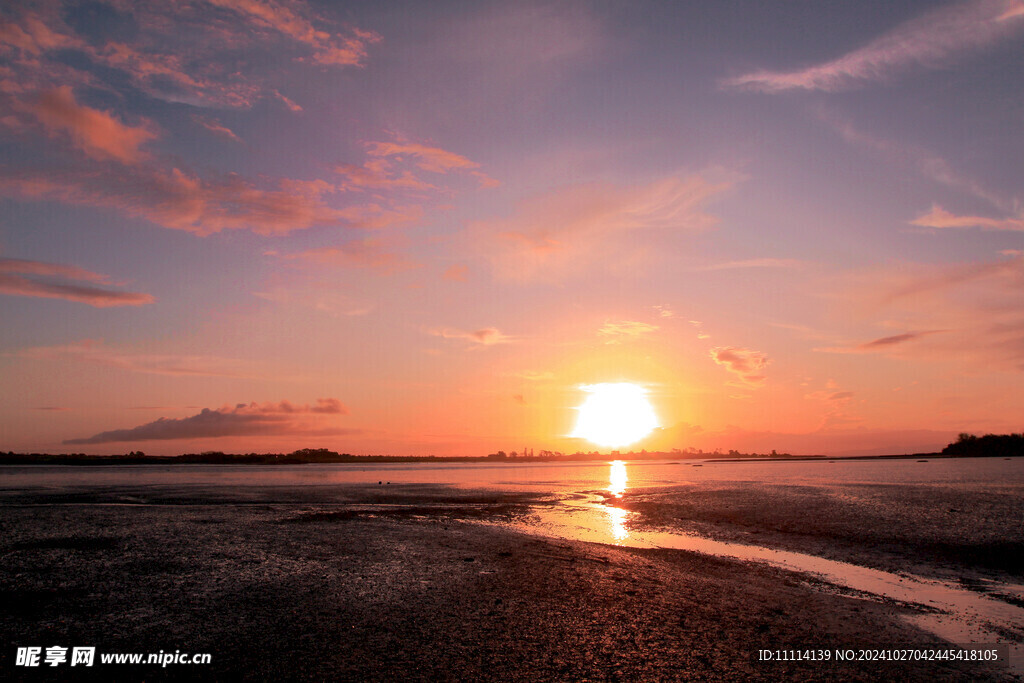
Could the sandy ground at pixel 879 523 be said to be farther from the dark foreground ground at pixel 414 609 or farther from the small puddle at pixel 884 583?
the dark foreground ground at pixel 414 609

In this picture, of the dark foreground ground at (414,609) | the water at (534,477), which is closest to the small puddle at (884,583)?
the dark foreground ground at (414,609)

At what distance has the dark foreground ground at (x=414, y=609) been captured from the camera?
936 centimetres

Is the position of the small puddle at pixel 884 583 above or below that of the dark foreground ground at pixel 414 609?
below

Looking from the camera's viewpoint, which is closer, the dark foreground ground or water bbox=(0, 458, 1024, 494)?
the dark foreground ground

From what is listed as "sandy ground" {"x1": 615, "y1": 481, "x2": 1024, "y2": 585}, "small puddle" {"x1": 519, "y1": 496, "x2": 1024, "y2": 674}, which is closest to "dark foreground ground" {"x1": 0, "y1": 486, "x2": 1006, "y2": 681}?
"small puddle" {"x1": 519, "y1": 496, "x2": 1024, "y2": 674}

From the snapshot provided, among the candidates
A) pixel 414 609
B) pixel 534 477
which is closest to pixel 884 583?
pixel 414 609

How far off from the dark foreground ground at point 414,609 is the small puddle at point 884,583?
1054mm

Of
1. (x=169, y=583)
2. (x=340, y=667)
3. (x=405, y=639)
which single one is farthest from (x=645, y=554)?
(x=169, y=583)

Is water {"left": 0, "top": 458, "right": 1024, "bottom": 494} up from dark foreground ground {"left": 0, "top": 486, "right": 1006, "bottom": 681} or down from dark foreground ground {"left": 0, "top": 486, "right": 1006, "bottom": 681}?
down

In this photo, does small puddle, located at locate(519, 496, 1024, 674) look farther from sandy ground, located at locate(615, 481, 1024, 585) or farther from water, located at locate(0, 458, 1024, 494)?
water, located at locate(0, 458, 1024, 494)

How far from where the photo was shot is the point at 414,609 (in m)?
12.4

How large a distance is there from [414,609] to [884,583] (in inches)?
552

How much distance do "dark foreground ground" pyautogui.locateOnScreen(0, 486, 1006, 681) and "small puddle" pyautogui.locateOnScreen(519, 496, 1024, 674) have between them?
1054mm

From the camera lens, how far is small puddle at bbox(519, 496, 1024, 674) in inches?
470
